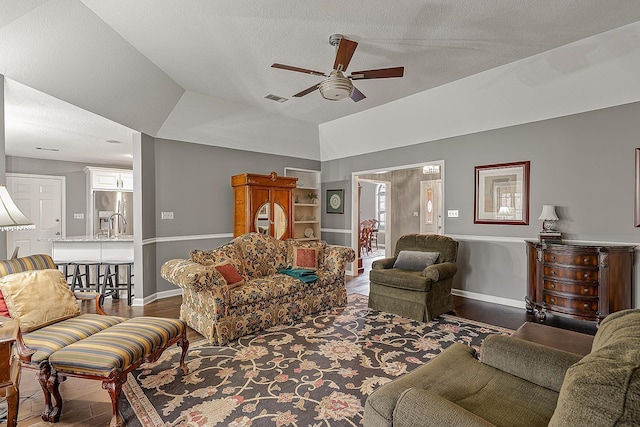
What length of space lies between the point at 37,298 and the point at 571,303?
4.90m

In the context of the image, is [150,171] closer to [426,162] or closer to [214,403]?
[214,403]

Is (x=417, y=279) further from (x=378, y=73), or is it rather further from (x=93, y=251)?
(x=93, y=251)

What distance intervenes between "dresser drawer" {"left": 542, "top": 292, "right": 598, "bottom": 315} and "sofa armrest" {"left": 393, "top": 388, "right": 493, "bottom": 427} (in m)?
3.22

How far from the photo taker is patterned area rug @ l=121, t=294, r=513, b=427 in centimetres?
210

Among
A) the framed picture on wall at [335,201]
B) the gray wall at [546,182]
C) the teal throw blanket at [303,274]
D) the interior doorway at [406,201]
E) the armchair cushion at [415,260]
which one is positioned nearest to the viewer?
the gray wall at [546,182]

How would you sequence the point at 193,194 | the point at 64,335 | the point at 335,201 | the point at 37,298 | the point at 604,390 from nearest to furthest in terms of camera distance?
the point at 604,390 < the point at 64,335 < the point at 37,298 < the point at 193,194 < the point at 335,201

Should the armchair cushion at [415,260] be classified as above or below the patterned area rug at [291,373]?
above

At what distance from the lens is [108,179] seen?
23.3 ft

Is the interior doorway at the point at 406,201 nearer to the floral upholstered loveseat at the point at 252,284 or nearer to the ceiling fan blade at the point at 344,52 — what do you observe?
the floral upholstered loveseat at the point at 252,284

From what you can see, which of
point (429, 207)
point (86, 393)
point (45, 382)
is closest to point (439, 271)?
point (86, 393)

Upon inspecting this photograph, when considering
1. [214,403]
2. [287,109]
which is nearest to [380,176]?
[287,109]

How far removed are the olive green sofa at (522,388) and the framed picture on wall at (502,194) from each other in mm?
3249

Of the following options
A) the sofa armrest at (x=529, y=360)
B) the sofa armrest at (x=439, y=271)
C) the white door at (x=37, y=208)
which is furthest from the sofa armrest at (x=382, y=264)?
the white door at (x=37, y=208)

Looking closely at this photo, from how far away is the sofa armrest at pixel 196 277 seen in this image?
298 cm
